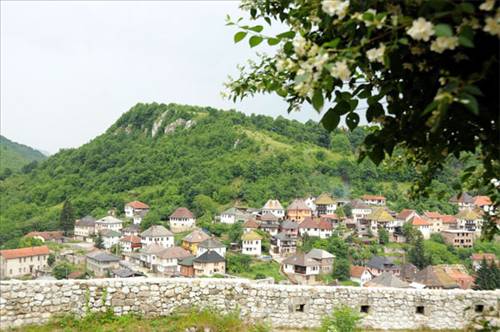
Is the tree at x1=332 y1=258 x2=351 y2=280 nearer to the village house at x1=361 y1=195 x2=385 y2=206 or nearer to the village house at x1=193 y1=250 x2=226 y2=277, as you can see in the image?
the village house at x1=193 y1=250 x2=226 y2=277

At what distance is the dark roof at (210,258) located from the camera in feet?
182

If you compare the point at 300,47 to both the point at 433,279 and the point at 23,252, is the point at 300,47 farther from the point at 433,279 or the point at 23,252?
the point at 23,252

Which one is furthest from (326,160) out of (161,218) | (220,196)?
(161,218)

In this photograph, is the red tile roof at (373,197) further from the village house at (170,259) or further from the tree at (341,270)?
the village house at (170,259)

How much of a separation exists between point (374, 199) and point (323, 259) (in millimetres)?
40325

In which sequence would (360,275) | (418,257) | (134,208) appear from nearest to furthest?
1. (360,275)
2. (418,257)
3. (134,208)

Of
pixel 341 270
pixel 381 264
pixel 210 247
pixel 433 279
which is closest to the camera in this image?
pixel 433 279

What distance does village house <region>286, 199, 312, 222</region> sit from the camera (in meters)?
85.5

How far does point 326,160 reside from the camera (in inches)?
4500

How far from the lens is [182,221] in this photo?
277ft

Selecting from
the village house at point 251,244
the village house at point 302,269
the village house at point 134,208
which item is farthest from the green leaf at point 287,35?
the village house at point 134,208

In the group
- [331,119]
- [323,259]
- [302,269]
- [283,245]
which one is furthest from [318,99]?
[283,245]

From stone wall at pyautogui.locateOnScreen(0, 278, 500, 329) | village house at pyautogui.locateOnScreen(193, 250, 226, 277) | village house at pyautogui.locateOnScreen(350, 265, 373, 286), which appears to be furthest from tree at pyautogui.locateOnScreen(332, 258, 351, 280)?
stone wall at pyautogui.locateOnScreen(0, 278, 500, 329)

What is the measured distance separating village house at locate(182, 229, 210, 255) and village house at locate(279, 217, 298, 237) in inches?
597
